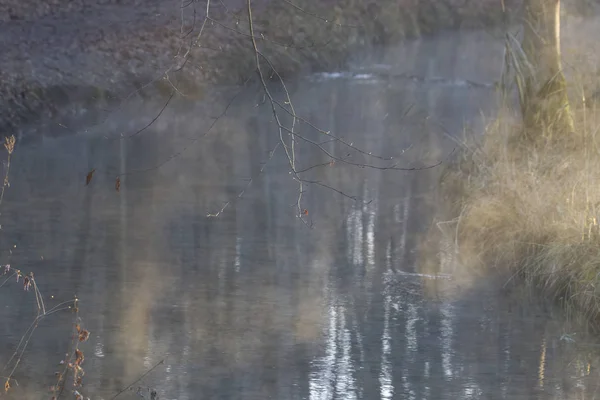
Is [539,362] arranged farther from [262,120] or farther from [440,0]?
[440,0]

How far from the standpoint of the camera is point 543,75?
13516 millimetres

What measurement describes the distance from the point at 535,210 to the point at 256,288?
2.69 m

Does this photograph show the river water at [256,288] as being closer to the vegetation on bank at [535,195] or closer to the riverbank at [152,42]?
the vegetation on bank at [535,195]

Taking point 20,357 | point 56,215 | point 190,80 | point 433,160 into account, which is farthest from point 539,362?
point 190,80

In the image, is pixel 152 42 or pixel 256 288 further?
pixel 152 42

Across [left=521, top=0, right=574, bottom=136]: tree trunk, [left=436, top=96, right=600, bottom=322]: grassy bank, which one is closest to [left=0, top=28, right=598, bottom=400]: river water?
[left=436, top=96, right=600, bottom=322]: grassy bank

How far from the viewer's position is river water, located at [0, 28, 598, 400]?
316 inches

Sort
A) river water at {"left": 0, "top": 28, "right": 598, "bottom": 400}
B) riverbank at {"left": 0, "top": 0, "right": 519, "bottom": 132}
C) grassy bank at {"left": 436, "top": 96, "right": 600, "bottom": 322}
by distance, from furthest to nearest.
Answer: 1. riverbank at {"left": 0, "top": 0, "right": 519, "bottom": 132}
2. grassy bank at {"left": 436, "top": 96, "right": 600, "bottom": 322}
3. river water at {"left": 0, "top": 28, "right": 598, "bottom": 400}

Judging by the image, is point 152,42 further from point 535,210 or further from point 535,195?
point 535,210

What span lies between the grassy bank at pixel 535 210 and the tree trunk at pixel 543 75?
0.19 metres

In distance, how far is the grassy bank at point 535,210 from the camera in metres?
10.1

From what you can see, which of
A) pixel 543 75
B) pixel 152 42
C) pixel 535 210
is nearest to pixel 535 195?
pixel 535 210

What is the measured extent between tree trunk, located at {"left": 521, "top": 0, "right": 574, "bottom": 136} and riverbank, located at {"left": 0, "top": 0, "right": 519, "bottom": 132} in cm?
680

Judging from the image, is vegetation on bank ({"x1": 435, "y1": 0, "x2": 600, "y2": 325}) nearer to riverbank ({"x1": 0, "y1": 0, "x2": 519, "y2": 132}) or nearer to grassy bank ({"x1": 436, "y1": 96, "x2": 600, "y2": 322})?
grassy bank ({"x1": 436, "y1": 96, "x2": 600, "y2": 322})
